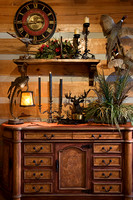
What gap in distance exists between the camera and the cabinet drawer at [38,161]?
2354 mm

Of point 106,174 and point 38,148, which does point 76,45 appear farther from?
point 106,174

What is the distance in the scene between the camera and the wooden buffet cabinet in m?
2.35

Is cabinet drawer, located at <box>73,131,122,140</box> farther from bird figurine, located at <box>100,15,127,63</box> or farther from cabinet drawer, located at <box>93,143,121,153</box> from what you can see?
bird figurine, located at <box>100,15,127,63</box>

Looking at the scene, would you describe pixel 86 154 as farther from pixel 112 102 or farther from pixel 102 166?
pixel 112 102

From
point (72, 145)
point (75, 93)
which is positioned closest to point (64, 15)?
point (75, 93)

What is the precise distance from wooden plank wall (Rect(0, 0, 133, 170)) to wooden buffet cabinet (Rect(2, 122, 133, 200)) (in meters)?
0.65

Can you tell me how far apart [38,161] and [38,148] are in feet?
0.48

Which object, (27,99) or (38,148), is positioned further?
(27,99)

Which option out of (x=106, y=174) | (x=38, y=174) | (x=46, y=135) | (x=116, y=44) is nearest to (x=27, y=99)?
(x=46, y=135)

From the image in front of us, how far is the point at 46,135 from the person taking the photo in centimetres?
235

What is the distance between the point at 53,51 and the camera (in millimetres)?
2842

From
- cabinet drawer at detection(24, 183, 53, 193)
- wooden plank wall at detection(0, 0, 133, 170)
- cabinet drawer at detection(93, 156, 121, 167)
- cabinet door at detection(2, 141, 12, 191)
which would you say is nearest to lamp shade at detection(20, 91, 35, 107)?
wooden plank wall at detection(0, 0, 133, 170)

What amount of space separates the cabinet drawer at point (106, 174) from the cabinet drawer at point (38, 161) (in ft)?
1.70

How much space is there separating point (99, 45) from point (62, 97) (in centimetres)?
90
